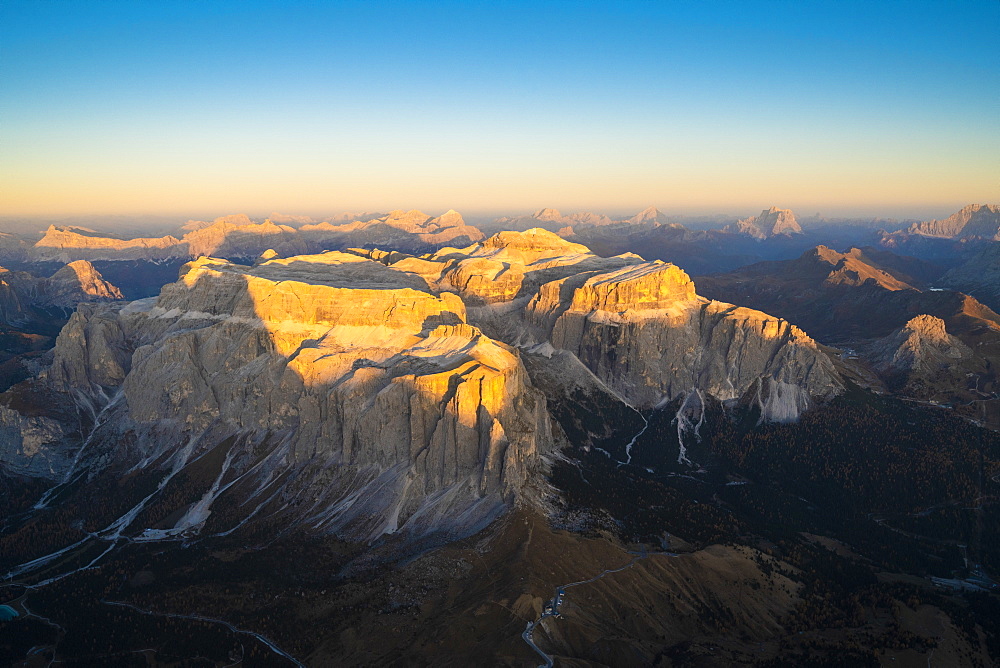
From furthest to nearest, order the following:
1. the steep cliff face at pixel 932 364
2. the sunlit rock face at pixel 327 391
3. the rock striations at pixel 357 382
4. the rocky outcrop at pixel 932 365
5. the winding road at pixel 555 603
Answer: the steep cliff face at pixel 932 364 < the rocky outcrop at pixel 932 365 < the rock striations at pixel 357 382 < the sunlit rock face at pixel 327 391 < the winding road at pixel 555 603

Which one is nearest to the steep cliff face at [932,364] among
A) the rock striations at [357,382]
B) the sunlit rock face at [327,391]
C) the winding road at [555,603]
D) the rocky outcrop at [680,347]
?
the rocky outcrop at [680,347]

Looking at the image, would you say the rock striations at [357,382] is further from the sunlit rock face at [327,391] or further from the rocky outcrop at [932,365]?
the rocky outcrop at [932,365]

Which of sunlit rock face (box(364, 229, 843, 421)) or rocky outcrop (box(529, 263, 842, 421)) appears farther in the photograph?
sunlit rock face (box(364, 229, 843, 421))

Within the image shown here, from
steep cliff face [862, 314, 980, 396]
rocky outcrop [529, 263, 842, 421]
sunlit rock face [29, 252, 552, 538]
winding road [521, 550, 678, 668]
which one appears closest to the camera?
winding road [521, 550, 678, 668]

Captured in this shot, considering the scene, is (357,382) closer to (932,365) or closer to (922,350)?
(932,365)

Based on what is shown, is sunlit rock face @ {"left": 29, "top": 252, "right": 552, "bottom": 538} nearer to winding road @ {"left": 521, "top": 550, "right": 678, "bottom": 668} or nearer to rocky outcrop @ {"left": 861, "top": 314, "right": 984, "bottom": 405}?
winding road @ {"left": 521, "top": 550, "right": 678, "bottom": 668}

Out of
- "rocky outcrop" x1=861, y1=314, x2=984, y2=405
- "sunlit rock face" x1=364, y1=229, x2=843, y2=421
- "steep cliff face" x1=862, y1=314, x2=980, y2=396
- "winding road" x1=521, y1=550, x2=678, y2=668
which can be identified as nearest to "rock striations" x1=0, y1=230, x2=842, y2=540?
"sunlit rock face" x1=364, y1=229, x2=843, y2=421

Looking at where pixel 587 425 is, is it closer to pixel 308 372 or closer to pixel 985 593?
pixel 308 372

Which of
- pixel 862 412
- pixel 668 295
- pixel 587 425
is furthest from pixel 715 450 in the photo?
pixel 668 295

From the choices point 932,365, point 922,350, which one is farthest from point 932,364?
point 922,350
